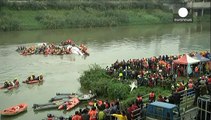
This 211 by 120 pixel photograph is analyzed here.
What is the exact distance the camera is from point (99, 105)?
695 inches

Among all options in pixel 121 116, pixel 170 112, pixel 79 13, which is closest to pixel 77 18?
pixel 79 13

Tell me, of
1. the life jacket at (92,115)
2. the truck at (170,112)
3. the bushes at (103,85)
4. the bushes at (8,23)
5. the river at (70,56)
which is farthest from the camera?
the bushes at (8,23)

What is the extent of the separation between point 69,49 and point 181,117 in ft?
84.8

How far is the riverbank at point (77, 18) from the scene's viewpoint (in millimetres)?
62953

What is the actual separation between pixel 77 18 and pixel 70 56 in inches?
1268

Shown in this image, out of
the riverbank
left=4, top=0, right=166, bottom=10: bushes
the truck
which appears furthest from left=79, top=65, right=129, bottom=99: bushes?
left=4, top=0, right=166, bottom=10: bushes

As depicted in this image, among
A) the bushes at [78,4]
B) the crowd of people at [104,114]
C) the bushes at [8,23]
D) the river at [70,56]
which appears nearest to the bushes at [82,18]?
the bushes at [78,4]

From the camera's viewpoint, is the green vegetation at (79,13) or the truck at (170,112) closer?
the truck at (170,112)

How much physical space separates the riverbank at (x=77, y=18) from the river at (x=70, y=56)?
7.69ft

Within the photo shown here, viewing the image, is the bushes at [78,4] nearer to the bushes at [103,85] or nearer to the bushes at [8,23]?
the bushes at [8,23]

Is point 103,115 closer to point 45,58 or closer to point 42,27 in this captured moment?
point 45,58

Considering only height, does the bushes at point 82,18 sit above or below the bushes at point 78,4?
below

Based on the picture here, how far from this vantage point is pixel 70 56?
1485 inches

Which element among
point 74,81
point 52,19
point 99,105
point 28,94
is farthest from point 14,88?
point 52,19
